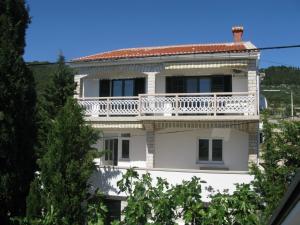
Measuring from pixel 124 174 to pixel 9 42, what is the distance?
23.1 feet

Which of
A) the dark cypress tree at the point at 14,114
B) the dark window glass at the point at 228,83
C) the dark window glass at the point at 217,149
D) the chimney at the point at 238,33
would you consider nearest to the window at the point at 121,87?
the dark window glass at the point at 228,83

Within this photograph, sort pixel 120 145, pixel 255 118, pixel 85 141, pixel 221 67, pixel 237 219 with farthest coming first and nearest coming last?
pixel 120 145, pixel 221 67, pixel 255 118, pixel 85 141, pixel 237 219

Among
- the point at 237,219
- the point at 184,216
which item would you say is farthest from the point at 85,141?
the point at 237,219

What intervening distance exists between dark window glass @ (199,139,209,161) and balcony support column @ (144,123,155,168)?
2773 mm

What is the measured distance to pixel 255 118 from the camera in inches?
743

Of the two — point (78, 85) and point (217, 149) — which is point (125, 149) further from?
point (217, 149)

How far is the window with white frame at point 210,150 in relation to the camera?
21.4 metres

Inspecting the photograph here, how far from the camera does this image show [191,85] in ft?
73.7

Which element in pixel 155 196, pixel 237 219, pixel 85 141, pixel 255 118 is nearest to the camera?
pixel 237 219

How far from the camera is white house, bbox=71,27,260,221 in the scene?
19.8 metres

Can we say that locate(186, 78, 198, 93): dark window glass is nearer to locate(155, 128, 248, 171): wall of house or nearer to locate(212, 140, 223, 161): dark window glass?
locate(155, 128, 248, 171): wall of house

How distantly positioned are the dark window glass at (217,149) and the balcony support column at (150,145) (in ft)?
11.2

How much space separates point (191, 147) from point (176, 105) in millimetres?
2919

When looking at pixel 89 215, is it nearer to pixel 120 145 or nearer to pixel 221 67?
pixel 120 145
